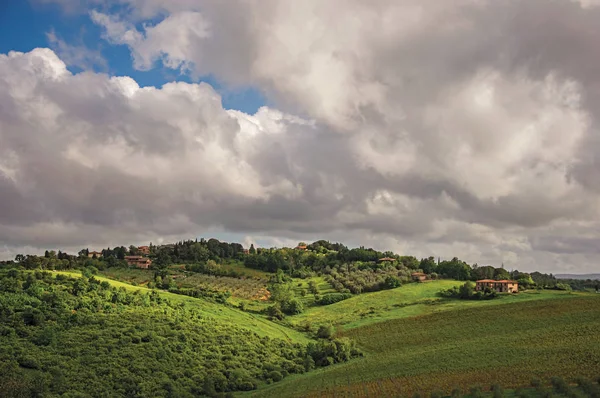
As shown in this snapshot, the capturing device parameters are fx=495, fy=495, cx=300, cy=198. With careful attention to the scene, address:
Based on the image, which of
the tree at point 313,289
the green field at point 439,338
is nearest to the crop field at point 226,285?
the green field at point 439,338

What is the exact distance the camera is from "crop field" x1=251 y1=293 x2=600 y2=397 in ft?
231

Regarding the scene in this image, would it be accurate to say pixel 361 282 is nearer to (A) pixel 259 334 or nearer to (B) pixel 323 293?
(B) pixel 323 293

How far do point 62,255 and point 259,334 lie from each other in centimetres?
10888

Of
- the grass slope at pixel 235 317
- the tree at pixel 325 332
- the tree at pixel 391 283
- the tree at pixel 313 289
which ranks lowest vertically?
the tree at pixel 325 332

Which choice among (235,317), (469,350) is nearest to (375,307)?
(235,317)

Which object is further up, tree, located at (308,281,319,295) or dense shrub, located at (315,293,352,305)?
tree, located at (308,281,319,295)

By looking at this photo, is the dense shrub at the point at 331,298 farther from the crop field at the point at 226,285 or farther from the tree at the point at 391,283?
the crop field at the point at 226,285

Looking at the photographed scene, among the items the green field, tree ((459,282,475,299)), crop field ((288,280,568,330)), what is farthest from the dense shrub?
tree ((459,282,475,299))

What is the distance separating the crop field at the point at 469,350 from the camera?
70312 millimetres

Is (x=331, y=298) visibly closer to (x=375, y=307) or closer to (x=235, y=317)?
(x=375, y=307)

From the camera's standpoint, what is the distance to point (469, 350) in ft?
308

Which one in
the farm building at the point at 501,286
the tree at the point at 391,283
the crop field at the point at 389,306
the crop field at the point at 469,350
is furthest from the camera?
the tree at the point at 391,283

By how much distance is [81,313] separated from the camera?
81.4 meters

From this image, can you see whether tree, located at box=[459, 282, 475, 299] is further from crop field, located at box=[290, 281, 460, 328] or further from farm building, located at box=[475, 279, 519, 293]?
crop field, located at box=[290, 281, 460, 328]
